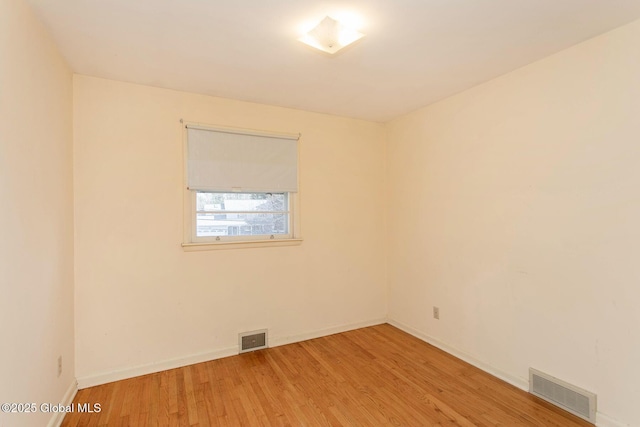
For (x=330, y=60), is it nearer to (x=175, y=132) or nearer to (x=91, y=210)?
(x=175, y=132)

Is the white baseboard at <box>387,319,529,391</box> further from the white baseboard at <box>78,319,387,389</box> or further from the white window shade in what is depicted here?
the white window shade

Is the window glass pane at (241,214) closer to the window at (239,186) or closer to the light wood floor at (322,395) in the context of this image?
the window at (239,186)

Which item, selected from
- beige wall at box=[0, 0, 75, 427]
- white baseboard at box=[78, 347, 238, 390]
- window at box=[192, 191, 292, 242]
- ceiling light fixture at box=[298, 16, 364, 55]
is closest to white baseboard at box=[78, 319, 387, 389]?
white baseboard at box=[78, 347, 238, 390]

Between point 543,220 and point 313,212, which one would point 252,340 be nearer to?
point 313,212

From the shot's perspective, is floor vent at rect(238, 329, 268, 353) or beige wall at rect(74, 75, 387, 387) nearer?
beige wall at rect(74, 75, 387, 387)

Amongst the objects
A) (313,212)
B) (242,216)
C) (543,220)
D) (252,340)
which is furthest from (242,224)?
(543,220)

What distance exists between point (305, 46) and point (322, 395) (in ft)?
8.40

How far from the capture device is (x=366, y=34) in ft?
6.50

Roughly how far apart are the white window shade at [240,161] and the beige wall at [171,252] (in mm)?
120

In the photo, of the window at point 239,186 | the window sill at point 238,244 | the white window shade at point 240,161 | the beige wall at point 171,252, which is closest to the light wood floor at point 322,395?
the beige wall at point 171,252

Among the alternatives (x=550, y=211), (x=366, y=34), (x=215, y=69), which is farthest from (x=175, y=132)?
(x=550, y=211)

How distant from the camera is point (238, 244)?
3100 millimetres

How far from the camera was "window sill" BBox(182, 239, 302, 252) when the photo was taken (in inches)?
114

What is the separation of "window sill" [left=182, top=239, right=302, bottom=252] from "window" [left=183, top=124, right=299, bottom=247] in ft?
0.05
